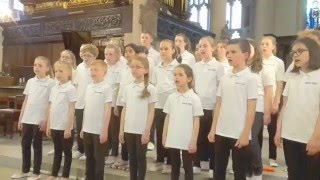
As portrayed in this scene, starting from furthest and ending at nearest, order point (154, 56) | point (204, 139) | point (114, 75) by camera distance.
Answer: point (154, 56) → point (114, 75) → point (204, 139)

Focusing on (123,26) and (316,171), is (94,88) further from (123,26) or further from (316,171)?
(123,26)

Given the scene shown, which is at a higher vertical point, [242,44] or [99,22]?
[99,22]

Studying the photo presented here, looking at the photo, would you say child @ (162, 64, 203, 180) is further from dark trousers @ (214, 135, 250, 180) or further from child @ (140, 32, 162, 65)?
child @ (140, 32, 162, 65)

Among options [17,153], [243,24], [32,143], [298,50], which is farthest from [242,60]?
[243,24]

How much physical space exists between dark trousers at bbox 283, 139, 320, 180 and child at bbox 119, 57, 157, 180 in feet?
4.76

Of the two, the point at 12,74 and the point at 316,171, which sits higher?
the point at 12,74

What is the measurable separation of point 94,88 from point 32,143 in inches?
50.8

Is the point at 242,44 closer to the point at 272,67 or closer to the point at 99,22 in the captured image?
the point at 272,67

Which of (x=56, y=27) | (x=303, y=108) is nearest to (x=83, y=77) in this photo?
(x=303, y=108)

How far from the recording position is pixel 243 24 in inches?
661

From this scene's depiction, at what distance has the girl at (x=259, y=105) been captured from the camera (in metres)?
3.80

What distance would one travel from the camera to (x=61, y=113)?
4445mm

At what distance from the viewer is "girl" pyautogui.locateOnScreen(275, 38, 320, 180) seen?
281 centimetres

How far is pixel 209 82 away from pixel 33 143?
219cm
